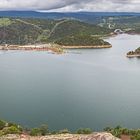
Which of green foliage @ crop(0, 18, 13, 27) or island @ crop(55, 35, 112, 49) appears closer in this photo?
island @ crop(55, 35, 112, 49)

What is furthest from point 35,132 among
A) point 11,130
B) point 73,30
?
point 73,30

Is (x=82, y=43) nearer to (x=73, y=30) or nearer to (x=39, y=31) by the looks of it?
(x=73, y=30)

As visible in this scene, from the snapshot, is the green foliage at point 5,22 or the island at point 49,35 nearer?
the island at point 49,35

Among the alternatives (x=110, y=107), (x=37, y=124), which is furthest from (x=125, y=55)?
(x=37, y=124)

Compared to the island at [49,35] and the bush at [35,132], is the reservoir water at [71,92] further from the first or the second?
the island at [49,35]

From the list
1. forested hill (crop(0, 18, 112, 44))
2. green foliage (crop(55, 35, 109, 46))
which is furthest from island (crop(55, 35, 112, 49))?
forested hill (crop(0, 18, 112, 44))

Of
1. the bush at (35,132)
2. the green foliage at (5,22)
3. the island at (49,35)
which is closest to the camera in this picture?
the bush at (35,132)

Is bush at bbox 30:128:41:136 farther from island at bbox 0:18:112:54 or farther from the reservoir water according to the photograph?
island at bbox 0:18:112:54

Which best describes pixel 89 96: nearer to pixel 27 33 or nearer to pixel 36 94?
pixel 36 94

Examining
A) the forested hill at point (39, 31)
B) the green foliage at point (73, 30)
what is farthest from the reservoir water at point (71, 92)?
the green foliage at point (73, 30)

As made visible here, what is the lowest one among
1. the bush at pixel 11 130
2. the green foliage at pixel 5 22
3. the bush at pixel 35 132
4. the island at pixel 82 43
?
the island at pixel 82 43
